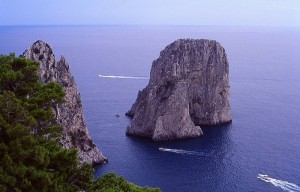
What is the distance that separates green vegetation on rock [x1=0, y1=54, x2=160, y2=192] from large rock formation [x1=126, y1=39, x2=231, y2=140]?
272ft

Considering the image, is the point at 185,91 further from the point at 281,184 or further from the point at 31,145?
Result: the point at 31,145

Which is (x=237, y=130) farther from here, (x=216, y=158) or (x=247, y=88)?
(x=247, y=88)

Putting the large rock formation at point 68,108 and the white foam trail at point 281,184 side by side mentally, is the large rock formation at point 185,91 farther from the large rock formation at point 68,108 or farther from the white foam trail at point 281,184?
the white foam trail at point 281,184

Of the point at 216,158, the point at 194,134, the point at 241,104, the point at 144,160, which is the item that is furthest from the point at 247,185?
the point at 241,104

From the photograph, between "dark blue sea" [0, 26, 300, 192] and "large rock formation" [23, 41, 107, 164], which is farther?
"large rock formation" [23, 41, 107, 164]

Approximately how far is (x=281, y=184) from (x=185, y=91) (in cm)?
4500

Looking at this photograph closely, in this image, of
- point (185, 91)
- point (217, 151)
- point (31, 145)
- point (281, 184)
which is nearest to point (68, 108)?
point (217, 151)

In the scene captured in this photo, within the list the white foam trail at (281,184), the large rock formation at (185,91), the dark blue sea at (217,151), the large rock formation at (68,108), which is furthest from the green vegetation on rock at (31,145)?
the large rock formation at (185,91)

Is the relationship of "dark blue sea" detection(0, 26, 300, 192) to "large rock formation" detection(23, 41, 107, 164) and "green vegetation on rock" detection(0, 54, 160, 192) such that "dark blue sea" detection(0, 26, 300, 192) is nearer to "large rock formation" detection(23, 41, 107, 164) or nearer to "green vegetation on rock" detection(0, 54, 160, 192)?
"large rock formation" detection(23, 41, 107, 164)

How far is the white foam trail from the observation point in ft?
261

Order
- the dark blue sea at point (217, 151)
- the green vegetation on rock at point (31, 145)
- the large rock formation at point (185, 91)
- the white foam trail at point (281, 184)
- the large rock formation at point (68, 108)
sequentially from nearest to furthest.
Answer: the green vegetation on rock at point (31, 145) → the white foam trail at point (281, 184) → the dark blue sea at point (217, 151) → the large rock formation at point (68, 108) → the large rock formation at point (185, 91)

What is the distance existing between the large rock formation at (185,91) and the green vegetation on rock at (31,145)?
8293 cm

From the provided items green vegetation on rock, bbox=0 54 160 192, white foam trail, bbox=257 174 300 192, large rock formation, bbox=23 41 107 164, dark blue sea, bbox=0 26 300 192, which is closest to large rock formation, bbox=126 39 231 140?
dark blue sea, bbox=0 26 300 192

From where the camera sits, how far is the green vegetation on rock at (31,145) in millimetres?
25609
